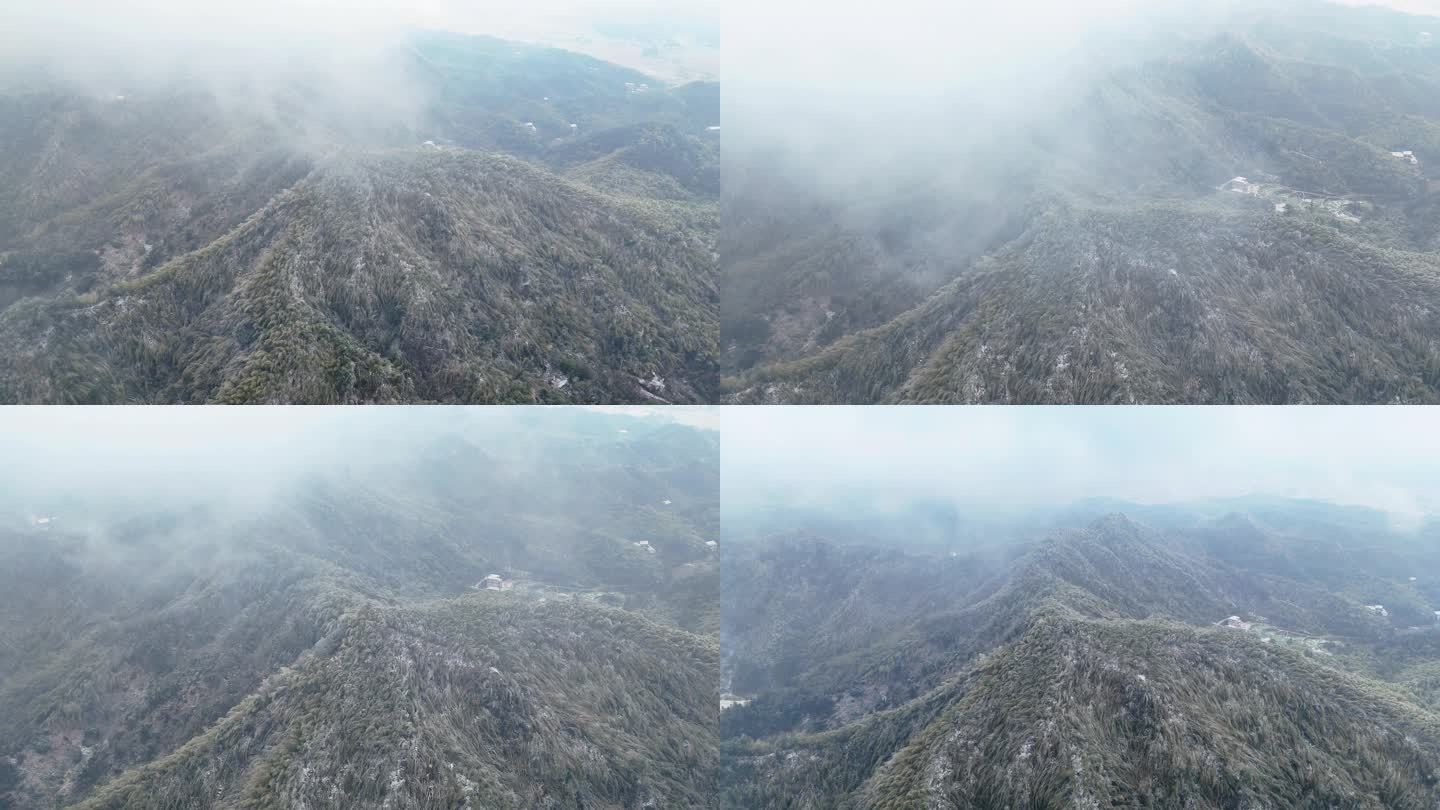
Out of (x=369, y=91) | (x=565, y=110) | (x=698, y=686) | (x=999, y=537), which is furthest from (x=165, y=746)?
(x=565, y=110)

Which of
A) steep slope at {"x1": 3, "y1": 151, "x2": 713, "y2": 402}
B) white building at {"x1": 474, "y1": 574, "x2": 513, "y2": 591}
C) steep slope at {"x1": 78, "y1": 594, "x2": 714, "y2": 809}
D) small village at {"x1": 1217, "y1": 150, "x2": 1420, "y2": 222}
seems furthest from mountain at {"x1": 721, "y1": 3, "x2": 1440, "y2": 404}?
white building at {"x1": 474, "y1": 574, "x2": 513, "y2": 591}

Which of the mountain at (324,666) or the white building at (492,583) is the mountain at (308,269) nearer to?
the mountain at (324,666)

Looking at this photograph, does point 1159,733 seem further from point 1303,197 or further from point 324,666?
point 1303,197

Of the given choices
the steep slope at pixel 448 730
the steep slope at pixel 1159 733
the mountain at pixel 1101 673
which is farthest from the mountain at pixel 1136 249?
the steep slope at pixel 448 730

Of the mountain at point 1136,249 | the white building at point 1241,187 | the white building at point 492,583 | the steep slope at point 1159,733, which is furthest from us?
the white building at point 1241,187

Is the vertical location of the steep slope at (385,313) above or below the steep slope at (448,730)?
above

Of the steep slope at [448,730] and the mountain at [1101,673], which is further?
the steep slope at [448,730]
